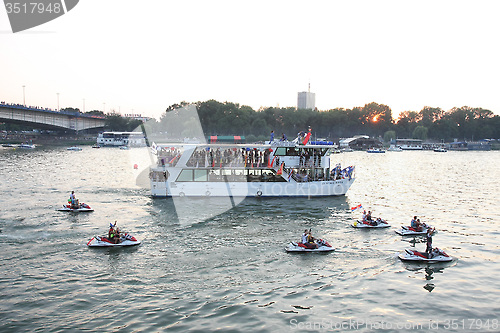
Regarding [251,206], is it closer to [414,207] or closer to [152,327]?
[414,207]

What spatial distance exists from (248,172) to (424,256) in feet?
90.4

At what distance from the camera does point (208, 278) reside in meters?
25.1

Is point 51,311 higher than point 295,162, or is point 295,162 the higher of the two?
point 295,162

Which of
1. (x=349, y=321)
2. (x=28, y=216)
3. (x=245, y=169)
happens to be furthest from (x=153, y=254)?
(x=245, y=169)

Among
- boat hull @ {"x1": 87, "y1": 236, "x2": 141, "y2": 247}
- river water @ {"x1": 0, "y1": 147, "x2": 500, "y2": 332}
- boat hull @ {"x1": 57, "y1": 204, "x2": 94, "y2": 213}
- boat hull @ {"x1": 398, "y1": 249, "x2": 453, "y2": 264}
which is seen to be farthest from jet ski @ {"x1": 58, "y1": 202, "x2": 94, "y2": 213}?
boat hull @ {"x1": 398, "y1": 249, "x2": 453, "y2": 264}

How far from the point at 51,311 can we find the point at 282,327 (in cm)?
1262

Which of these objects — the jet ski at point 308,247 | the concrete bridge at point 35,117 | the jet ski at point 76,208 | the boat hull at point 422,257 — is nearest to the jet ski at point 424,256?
the boat hull at point 422,257

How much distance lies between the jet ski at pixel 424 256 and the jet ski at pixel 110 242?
21.0 m

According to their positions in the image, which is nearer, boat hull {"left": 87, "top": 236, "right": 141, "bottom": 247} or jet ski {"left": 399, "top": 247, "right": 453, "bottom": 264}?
jet ski {"left": 399, "top": 247, "right": 453, "bottom": 264}

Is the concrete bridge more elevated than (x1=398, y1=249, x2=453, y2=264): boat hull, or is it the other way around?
the concrete bridge

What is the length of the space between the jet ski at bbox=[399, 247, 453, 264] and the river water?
2.23 ft

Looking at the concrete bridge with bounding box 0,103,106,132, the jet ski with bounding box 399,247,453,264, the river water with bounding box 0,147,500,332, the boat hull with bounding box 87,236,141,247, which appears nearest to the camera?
the river water with bounding box 0,147,500,332

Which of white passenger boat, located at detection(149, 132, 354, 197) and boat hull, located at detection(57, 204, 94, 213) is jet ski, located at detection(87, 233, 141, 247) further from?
white passenger boat, located at detection(149, 132, 354, 197)

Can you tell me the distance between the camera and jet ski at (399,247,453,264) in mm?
29125
